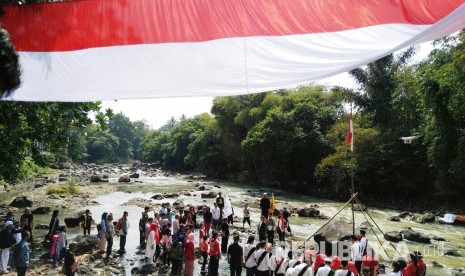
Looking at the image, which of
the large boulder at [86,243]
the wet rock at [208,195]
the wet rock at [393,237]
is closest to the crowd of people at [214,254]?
the large boulder at [86,243]

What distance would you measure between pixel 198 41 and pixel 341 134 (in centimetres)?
3348

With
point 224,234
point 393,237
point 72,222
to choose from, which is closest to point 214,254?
point 224,234

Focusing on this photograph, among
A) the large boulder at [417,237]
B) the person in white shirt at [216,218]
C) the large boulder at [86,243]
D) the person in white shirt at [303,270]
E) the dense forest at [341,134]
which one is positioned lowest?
the large boulder at [417,237]

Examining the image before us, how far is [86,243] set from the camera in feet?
47.8

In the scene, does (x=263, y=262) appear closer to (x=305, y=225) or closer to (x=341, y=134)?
(x=305, y=225)

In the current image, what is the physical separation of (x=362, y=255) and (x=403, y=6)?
9225mm

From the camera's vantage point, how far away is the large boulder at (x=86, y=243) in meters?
14.3

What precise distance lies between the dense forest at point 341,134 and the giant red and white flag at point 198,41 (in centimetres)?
289

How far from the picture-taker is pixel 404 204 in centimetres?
3117

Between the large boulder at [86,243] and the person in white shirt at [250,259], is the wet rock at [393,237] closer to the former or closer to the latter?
the person in white shirt at [250,259]

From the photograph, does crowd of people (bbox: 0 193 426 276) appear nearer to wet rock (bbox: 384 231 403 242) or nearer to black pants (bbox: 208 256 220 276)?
black pants (bbox: 208 256 220 276)

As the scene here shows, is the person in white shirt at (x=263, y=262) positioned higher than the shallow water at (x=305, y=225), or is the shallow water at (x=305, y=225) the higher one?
the person in white shirt at (x=263, y=262)

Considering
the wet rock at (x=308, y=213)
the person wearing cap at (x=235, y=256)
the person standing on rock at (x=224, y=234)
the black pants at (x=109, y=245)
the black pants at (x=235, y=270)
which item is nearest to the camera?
the person wearing cap at (x=235, y=256)

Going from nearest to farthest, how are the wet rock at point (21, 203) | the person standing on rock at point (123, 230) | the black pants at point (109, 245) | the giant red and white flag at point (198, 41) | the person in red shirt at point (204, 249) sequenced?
the giant red and white flag at point (198, 41) < the person in red shirt at point (204, 249) < the black pants at point (109, 245) < the person standing on rock at point (123, 230) < the wet rock at point (21, 203)
